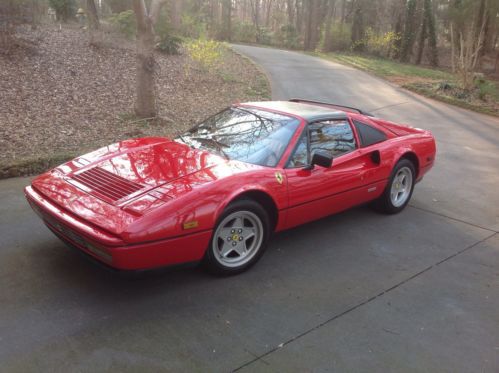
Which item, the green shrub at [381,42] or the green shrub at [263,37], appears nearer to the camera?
the green shrub at [381,42]

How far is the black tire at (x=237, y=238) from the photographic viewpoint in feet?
11.9

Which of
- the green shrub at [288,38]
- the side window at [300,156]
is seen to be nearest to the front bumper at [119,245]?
the side window at [300,156]

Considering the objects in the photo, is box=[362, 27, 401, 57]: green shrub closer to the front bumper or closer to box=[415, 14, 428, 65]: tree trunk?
box=[415, 14, 428, 65]: tree trunk

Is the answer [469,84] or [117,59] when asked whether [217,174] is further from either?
[469,84]

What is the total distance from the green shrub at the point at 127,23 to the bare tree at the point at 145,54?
22.6 feet

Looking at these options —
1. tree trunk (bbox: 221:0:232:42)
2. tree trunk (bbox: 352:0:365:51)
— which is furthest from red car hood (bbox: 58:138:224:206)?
tree trunk (bbox: 221:0:232:42)

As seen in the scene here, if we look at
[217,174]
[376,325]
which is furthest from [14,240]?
[376,325]

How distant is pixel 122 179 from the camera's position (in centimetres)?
373

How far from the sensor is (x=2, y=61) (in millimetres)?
10117

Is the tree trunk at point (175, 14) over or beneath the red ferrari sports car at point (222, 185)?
over

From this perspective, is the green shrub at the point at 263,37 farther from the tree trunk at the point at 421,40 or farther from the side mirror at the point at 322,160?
the side mirror at the point at 322,160

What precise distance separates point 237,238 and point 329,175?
118cm

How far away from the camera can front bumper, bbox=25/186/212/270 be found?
309 cm

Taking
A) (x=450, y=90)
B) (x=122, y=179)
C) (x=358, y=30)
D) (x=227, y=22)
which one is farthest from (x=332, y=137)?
(x=227, y=22)
